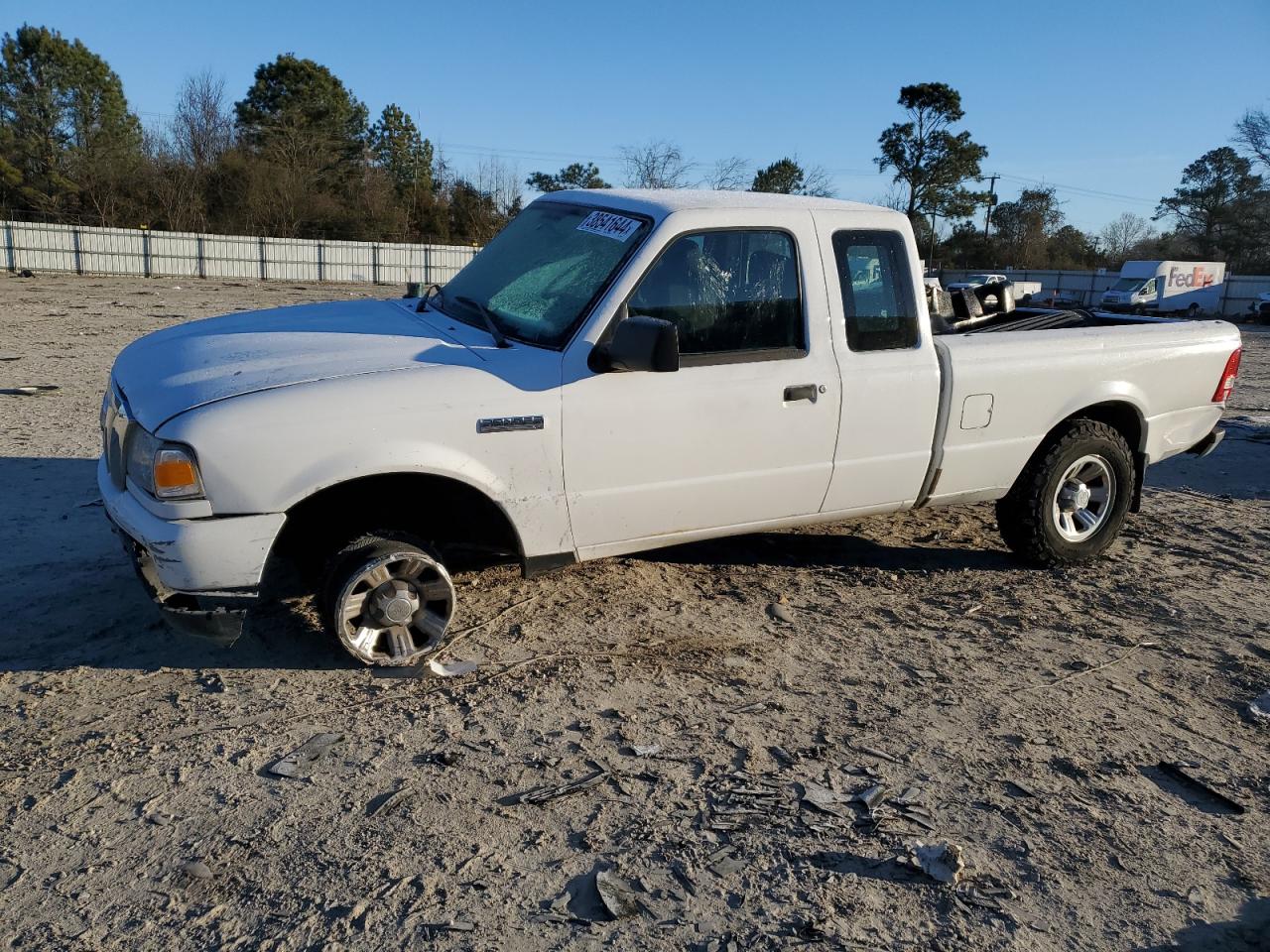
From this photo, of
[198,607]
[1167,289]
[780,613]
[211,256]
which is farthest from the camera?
[1167,289]

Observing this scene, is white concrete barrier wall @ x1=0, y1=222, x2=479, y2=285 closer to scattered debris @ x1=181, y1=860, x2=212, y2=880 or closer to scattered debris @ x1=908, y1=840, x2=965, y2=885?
scattered debris @ x1=181, y1=860, x2=212, y2=880

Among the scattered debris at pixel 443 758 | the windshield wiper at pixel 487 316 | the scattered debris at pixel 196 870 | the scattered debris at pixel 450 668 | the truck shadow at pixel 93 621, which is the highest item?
the windshield wiper at pixel 487 316

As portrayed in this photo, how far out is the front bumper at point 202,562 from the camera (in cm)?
357

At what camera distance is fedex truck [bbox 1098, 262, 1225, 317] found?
3844 cm

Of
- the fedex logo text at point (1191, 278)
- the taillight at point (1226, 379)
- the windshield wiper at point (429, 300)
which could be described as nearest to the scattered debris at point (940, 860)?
the windshield wiper at point (429, 300)

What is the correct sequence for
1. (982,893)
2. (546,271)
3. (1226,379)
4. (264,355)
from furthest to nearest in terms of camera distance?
(1226,379)
(546,271)
(264,355)
(982,893)

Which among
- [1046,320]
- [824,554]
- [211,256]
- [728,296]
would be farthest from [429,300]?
[211,256]

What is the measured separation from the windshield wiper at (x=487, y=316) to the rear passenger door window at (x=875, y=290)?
165 cm

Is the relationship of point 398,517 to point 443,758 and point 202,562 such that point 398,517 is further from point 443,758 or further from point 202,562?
point 443,758

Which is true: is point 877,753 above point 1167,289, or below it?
below

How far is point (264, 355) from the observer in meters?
4.05

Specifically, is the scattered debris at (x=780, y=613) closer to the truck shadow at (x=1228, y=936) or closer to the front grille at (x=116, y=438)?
the truck shadow at (x=1228, y=936)

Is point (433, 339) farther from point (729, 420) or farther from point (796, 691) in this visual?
point (796, 691)

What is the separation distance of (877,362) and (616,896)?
115 inches
